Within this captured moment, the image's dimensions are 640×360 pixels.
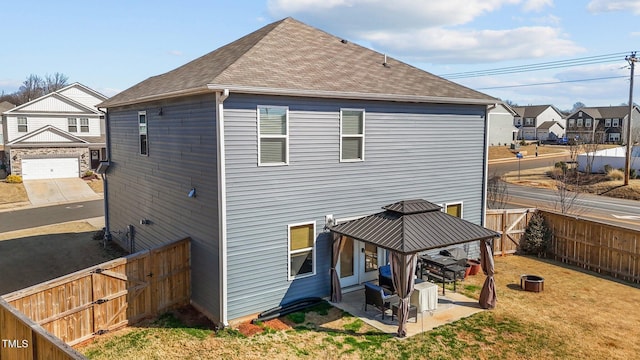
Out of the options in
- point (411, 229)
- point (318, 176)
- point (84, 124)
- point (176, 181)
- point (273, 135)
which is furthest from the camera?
point (84, 124)

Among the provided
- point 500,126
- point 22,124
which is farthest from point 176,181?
point 500,126

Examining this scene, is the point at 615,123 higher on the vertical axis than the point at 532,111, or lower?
lower

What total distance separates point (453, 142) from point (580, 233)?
5.53 metres

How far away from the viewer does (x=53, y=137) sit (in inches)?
1448

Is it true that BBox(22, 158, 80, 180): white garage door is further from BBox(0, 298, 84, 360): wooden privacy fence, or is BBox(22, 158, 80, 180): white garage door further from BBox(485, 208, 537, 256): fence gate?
BBox(485, 208, 537, 256): fence gate

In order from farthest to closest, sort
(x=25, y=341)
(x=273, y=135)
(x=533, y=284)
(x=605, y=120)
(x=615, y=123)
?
(x=605, y=120) < (x=615, y=123) < (x=533, y=284) < (x=273, y=135) < (x=25, y=341)

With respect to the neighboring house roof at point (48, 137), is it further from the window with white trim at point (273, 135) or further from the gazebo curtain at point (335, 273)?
the gazebo curtain at point (335, 273)

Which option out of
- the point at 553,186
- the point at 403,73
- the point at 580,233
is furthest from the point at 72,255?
the point at 553,186

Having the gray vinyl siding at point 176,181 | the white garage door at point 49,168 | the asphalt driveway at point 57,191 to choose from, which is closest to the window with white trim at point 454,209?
the gray vinyl siding at point 176,181

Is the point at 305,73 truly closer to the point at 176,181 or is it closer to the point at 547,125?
the point at 176,181

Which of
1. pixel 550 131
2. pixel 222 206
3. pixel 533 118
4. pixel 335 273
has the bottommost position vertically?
pixel 335 273

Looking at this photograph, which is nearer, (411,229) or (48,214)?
(411,229)

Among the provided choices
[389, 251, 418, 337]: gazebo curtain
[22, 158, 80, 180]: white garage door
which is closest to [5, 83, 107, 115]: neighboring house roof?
[22, 158, 80, 180]: white garage door

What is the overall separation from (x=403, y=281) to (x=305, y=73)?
595cm
